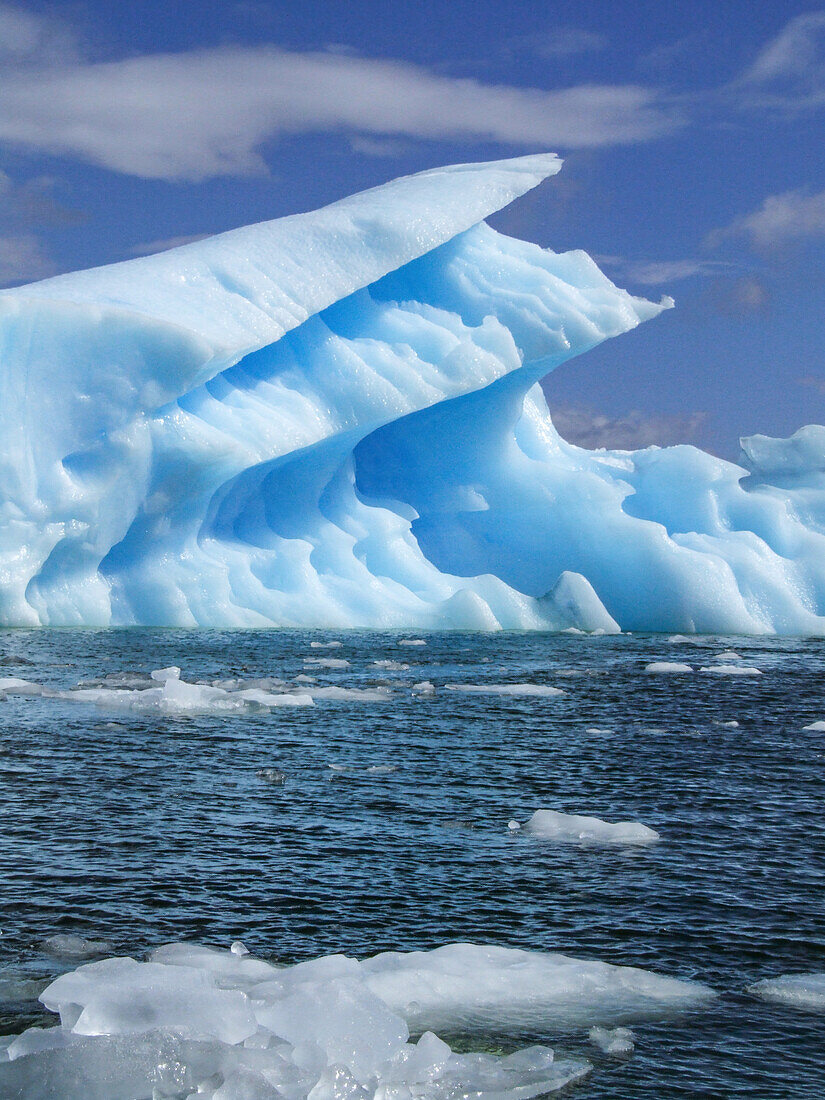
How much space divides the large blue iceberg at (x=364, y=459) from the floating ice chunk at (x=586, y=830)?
12.5 m

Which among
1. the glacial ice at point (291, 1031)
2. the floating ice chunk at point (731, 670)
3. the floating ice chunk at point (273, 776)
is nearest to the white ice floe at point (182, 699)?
the floating ice chunk at point (273, 776)

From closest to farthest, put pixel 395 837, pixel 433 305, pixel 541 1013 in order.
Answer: pixel 541 1013 < pixel 395 837 < pixel 433 305

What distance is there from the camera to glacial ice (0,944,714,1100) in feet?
14.1

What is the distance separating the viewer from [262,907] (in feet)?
21.4

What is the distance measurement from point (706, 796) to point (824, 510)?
55.8 ft

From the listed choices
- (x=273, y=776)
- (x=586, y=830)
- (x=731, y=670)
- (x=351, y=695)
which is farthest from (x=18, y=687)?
(x=731, y=670)

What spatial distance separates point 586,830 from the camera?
26.6 ft

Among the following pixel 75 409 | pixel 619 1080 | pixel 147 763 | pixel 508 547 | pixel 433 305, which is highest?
pixel 433 305

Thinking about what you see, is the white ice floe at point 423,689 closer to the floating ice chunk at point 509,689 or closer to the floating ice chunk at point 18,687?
the floating ice chunk at point 509,689

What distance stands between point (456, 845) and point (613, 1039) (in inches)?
111

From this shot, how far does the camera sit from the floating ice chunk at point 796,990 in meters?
5.38

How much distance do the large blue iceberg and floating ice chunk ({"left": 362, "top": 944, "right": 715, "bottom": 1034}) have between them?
14.7 metres

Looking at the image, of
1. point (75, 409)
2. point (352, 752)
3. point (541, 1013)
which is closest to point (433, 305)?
point (75, 409)

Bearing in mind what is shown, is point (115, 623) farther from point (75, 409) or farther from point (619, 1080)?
point (619, 1080)
